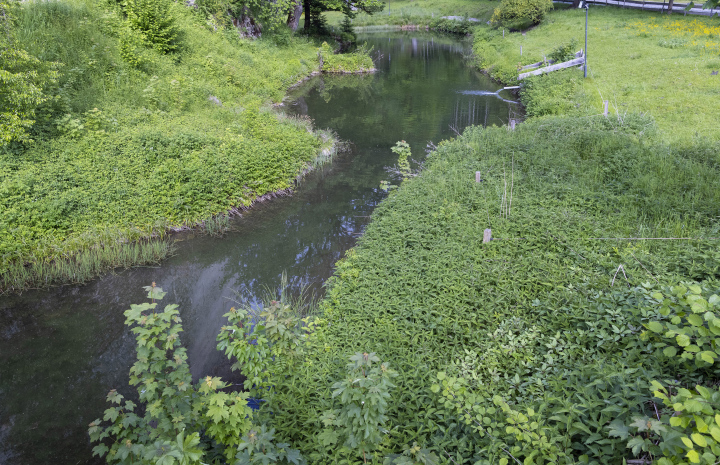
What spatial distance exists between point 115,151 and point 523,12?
115 feet

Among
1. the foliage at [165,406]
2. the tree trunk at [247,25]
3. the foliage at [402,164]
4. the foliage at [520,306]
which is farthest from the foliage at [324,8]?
the foliage at [165,406]

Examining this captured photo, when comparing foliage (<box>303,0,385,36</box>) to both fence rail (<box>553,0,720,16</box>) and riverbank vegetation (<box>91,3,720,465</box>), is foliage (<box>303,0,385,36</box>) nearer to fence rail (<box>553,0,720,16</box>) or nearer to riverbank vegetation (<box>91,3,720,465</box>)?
fence rail (<box>553,0,720,16</box>)

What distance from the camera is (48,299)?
7598 mm

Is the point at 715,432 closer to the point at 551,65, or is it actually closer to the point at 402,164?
the point at 402,164

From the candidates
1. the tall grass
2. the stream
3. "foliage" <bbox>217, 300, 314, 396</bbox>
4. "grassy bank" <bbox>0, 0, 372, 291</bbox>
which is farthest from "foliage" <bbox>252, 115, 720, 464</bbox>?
"grassy bank" <bbox>0, 0, 372, 291</bbox>

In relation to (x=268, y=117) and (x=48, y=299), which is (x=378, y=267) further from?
(x=268, y=117)

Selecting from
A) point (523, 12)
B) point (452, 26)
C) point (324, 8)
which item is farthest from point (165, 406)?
point (452, 26)

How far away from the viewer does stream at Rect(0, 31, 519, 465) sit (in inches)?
215

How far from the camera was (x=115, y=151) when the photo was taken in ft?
34.4

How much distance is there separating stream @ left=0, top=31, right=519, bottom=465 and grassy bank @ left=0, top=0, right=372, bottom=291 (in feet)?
2.23

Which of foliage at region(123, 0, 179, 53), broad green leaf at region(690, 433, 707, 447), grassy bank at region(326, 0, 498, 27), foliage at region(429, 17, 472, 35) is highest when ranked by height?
grassy bank at region(326, 0, 498, 27)

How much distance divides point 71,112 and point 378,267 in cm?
1005

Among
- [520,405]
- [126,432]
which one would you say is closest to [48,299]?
[126,432]

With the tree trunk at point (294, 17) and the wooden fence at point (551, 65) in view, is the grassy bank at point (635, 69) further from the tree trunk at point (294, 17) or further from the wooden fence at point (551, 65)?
the tree trunk at point (294, 17)
